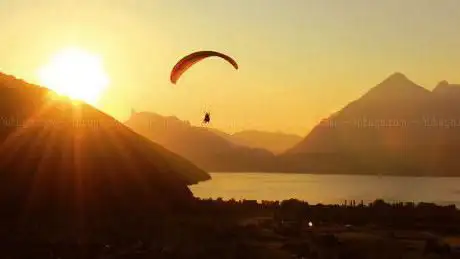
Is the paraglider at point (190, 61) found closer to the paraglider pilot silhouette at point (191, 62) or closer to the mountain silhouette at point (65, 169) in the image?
the paraglider pilot silhouette at point (191, 62)

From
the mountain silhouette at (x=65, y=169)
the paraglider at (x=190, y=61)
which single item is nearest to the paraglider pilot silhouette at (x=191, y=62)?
the paraglider at (x=190, y=61)

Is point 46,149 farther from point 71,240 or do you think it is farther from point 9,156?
point 71,240

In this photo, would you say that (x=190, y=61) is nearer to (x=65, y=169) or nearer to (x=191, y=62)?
(x=191, y=62)

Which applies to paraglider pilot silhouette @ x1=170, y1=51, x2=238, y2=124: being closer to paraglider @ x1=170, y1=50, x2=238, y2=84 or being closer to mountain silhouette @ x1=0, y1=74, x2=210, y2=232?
paraglider @ x1=170, y1=50, x2=238, y2=84

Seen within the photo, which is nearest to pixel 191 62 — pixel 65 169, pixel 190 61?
pixel 190 61

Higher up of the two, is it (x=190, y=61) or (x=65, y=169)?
(x=190, y=61)
